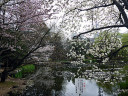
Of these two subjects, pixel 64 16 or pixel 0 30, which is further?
pixel 0 30

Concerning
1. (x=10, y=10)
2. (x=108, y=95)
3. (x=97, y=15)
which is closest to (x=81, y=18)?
(x=97, y=15)

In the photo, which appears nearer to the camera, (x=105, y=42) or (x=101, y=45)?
(x=105, y=42)

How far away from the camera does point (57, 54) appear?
8.80 m

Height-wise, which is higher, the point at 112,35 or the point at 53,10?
the point at 53,10

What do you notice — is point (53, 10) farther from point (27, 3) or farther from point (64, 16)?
point (27, 3)

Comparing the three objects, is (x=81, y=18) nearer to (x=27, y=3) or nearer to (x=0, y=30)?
(x=27, y=3)

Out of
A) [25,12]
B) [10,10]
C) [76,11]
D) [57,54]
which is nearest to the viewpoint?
[10,10]

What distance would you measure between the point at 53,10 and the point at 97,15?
10.2ft

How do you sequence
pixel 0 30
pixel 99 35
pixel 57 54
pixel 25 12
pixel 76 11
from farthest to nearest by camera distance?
pixel 57 54 < pixel 99 35 < pixel 0 30 < pixel 76 11 < pixel 25 12

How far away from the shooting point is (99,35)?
7410 mm

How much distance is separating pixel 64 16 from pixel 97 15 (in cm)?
262

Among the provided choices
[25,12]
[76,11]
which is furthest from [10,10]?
[76,11]

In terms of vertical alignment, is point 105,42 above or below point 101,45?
above

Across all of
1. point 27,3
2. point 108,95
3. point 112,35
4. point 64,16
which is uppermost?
point 27,3
